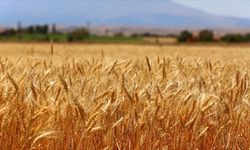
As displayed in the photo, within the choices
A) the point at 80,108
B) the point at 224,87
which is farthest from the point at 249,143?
the point at 80,108

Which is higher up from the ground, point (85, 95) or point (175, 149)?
point (85, 95)

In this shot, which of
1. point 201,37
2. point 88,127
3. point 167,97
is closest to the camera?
point 88,127

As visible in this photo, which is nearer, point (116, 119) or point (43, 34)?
point (116, 119)

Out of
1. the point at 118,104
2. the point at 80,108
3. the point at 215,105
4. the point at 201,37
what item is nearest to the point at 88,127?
the point at 80,108

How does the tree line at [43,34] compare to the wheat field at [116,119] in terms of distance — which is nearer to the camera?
the wheat field at [116,119]

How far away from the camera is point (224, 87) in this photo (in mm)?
4152

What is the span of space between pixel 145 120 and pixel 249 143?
0.70 metres

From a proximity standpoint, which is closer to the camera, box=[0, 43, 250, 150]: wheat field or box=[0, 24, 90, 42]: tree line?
box=[0, 43, 250, 150]: wheat field

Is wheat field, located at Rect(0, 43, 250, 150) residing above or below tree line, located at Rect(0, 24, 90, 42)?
above

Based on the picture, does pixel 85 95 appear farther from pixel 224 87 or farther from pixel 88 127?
pixel 224 87

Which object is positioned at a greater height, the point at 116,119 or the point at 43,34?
the point at 116,119

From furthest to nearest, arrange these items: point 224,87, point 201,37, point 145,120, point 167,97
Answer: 1. point 201,37
2. point 224,87
3. point 167,97
4. point 145,120

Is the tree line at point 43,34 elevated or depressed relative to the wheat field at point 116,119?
depressed

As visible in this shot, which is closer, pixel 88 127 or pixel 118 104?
pixel 88 127
